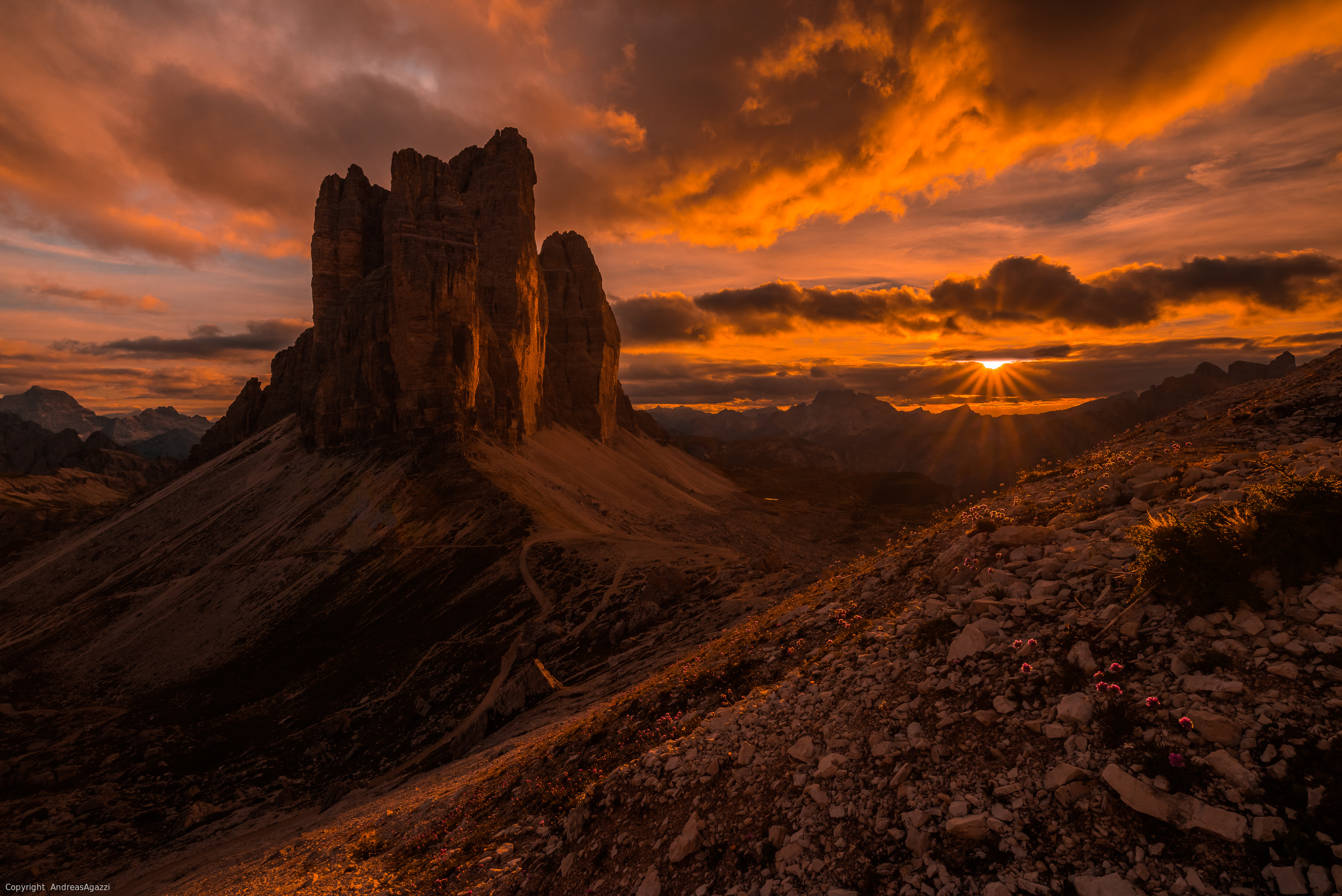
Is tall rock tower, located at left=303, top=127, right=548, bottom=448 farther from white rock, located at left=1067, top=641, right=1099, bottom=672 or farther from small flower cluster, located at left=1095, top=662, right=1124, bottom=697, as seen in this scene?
small flower cluster, located at left=1095, top=662, right=1124, bottom=697

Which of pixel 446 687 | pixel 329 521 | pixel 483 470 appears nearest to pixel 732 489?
pixel 483 470

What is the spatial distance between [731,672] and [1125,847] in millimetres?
8095

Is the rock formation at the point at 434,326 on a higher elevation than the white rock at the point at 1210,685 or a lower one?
higher

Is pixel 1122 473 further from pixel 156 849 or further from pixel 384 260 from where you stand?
pixel 384 260

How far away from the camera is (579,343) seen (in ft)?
453

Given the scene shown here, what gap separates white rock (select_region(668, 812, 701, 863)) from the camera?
8.05 m

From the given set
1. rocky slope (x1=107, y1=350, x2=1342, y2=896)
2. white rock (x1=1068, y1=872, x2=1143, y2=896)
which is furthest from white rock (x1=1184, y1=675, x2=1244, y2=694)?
white rock (x1=1068, y1=872, x2=1143, y2=896)

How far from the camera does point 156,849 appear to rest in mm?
27266

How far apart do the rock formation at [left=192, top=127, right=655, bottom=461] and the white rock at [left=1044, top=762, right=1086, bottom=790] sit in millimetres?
80891

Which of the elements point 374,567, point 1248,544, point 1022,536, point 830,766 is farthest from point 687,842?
point 374,567

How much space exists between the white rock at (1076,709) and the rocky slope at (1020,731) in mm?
28

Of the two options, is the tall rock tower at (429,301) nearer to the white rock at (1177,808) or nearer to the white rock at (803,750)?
the white rock at (803,750)

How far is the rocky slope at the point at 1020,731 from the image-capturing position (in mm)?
5207

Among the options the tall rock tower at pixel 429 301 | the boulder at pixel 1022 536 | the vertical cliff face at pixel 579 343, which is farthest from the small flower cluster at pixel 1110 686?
the vertical cliff face at pixel 579 343
